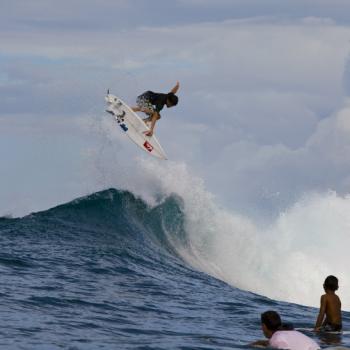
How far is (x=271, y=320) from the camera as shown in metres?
10.6

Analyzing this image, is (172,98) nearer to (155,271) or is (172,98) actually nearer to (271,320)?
(155,271)

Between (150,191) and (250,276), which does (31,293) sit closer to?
(250,276)

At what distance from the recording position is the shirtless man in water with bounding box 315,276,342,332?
12992 mm

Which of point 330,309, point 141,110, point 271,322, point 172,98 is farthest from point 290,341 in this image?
point 141,110

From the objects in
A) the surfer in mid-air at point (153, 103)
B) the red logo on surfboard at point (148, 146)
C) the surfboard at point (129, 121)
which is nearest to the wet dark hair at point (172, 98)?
the surfer in mid-air at point (153, 103)

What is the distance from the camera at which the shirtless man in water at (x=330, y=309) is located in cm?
1299

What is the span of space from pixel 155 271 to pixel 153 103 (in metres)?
6.37

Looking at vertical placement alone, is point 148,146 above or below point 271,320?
above

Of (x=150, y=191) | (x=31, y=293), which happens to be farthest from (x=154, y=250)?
(x=31, y=293)

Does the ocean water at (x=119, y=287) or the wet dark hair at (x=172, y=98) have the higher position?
the wet dark hair at (x=172, y=98)

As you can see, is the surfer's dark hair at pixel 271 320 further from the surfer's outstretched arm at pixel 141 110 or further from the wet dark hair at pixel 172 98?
the surfer's outstretched arm at pixel 141 110

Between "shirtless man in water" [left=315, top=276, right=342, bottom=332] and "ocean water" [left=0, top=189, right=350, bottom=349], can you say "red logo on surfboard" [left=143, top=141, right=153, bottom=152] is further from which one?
"shirtless man in water" [left=315, top=276, right=342, bottom=332]

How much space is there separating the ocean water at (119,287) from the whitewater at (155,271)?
3cm

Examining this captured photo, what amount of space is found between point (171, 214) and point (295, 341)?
51.2 feet
